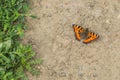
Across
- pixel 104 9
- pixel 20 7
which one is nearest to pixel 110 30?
pixel 104 9

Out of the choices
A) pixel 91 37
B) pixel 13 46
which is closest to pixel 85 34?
pixel 91 37

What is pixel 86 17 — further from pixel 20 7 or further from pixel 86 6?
pixel 20 7

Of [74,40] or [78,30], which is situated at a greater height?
[78,30]

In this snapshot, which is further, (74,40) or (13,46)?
(74,40)

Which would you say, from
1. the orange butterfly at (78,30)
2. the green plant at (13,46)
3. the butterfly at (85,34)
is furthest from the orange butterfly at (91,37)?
the green plant at (13,46)

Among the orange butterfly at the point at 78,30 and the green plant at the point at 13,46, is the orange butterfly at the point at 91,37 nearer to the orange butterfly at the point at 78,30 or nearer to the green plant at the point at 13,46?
the orange butterfly at the point at 78,30

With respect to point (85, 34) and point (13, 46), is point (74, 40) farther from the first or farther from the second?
point (13, 46)

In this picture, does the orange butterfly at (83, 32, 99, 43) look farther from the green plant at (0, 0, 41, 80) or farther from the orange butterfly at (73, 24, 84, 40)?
the green plant at (0, 0, 41, 80)

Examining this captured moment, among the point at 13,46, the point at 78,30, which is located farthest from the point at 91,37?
the point at 13,46
